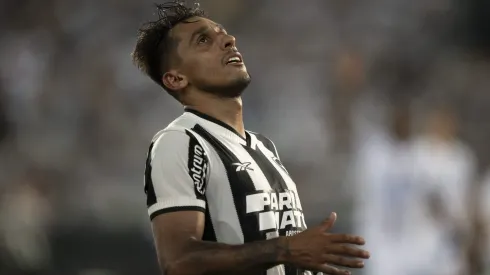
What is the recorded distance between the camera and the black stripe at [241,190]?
2.59m

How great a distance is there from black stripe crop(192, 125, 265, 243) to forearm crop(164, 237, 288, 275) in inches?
9.5

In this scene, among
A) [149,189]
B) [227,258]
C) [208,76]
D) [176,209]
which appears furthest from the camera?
[208,76]

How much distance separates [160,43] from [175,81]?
0.69ft

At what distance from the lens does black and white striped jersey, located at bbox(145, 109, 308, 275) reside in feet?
8.21

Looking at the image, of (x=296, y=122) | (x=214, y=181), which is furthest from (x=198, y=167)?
(x=296, y=122)

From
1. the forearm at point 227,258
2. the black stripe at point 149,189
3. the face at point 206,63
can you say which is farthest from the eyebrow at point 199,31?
the forearm at point 227,258

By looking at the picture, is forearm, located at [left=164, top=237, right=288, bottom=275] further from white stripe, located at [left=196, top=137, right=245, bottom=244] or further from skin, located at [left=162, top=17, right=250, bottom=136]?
skin, located at [left=162, top=17, right=250, bottom=136]

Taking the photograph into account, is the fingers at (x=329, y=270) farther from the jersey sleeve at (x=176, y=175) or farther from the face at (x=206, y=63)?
the face at (x=206, y=63)

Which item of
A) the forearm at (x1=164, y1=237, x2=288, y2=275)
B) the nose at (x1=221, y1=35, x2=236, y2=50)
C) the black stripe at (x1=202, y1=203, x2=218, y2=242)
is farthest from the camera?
the nose at (x1=221, y1=35, x2=236, y2=50)

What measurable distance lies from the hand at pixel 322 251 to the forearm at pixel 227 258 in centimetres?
4

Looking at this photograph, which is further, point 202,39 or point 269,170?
point 202,39

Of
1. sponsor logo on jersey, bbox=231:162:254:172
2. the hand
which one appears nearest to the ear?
sponsor logo on jersey, bbox=231:162:254:172

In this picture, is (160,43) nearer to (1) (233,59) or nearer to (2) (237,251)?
(1) (233,59)

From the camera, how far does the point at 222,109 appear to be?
2.91m
